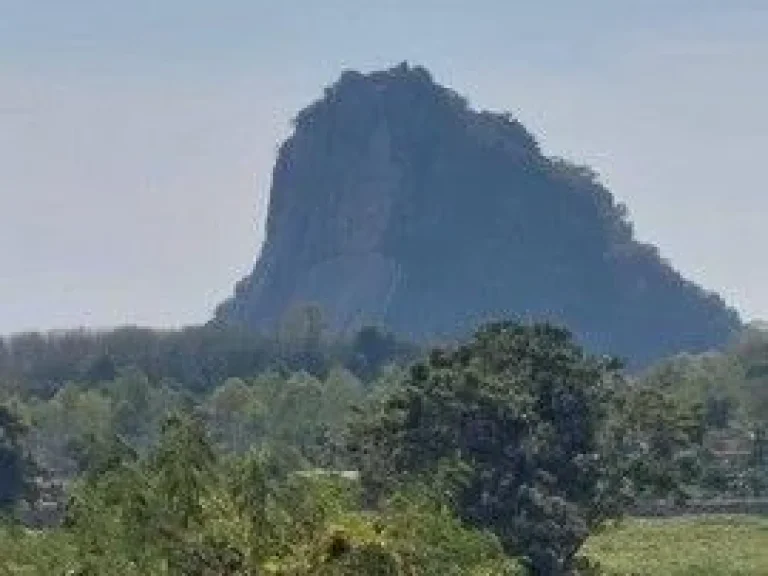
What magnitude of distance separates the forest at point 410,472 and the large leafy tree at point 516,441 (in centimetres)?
6

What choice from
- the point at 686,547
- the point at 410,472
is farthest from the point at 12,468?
the point at 410,472

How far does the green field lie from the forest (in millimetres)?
225

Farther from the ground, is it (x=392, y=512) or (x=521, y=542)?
(x=392, y=512)

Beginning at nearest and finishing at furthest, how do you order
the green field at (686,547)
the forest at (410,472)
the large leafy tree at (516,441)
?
the forest at (410,472), the large leafy tree at (516,441), the green field at (686,547)

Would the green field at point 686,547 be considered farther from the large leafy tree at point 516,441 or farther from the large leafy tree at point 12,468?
the large leafy tree at point 12,468

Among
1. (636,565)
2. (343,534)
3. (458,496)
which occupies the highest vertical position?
(343,534)

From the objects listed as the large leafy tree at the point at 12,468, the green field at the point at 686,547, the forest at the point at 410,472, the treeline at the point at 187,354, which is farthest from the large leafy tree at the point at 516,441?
the treeline at the point at 187,354

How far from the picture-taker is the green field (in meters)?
53.7

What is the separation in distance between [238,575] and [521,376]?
1171 inches

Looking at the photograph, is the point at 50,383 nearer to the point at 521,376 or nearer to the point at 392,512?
the point at 521,376

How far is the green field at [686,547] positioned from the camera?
53.7m

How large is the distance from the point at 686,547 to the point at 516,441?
16.4 m

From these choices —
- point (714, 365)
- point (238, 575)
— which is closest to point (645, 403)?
point (238, 575)

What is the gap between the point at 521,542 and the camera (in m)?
46.6
